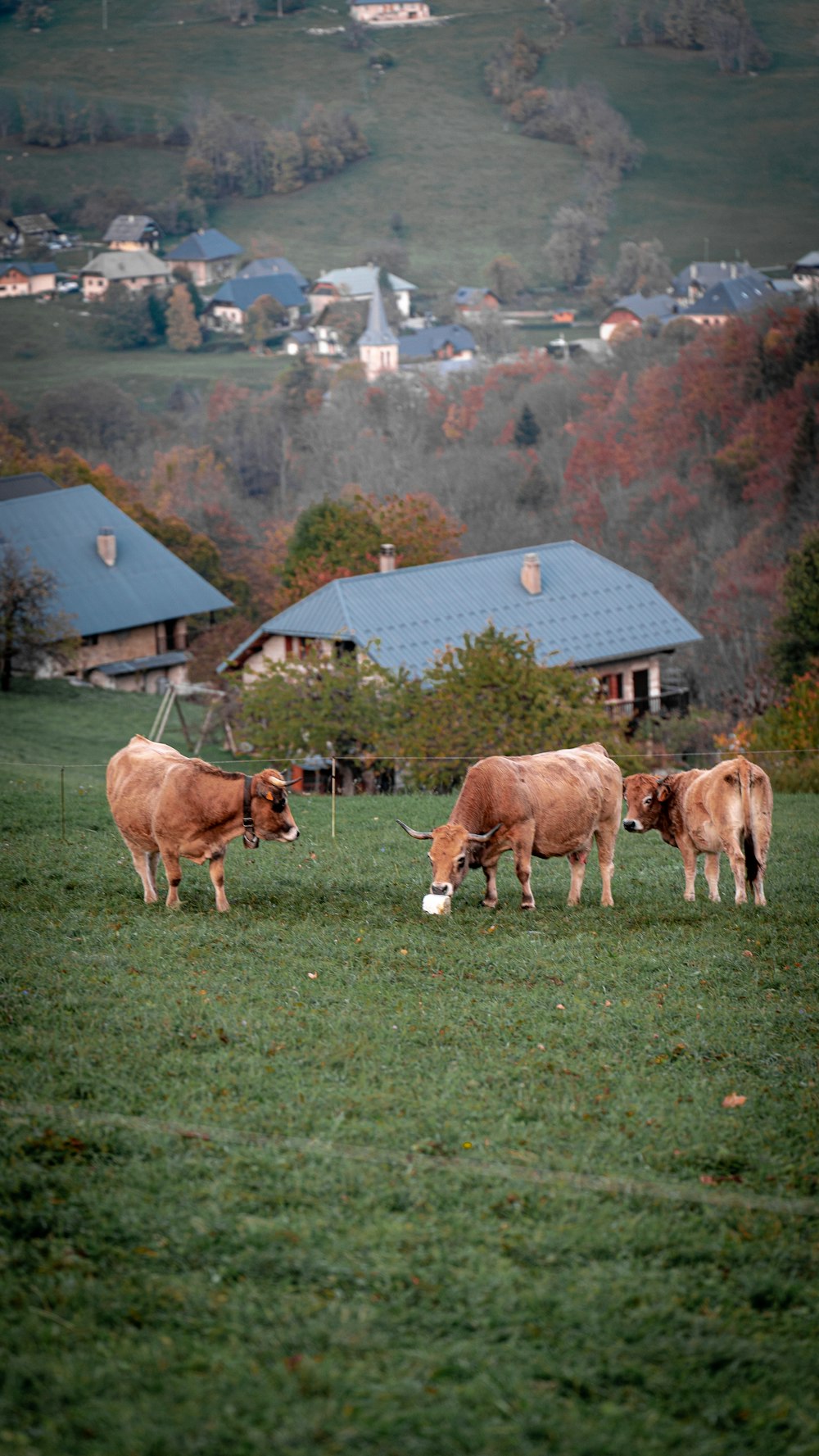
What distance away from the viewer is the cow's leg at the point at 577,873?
17.1m

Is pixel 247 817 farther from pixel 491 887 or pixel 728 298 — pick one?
pixel 728 298

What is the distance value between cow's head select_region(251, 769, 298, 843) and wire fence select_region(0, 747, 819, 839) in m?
3.13

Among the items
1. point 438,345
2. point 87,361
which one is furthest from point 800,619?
point 438,345

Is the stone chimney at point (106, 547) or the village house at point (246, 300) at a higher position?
the stone chimney at point (106, 547)

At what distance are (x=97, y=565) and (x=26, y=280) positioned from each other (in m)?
95.7

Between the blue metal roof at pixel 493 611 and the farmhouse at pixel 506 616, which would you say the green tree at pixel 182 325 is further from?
the blue metal roof at pixel 493 611

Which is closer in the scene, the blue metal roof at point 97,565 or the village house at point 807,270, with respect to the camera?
the blue metal roof at point 97,565

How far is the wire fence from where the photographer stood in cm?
2375

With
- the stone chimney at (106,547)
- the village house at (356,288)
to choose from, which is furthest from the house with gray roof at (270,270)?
the stone chimney at (106,547)

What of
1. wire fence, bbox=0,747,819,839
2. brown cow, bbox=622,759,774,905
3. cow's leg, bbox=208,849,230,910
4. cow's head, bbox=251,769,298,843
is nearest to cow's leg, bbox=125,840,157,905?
cow's leg, bbox=208,849,230,910

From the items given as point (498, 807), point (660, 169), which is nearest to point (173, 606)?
point (498, 807)

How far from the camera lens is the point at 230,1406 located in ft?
23.4

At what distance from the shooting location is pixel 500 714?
3581 cm

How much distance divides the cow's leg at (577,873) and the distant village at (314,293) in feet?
410
